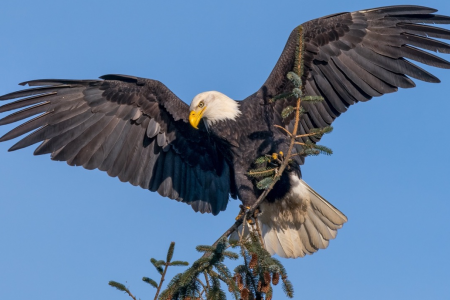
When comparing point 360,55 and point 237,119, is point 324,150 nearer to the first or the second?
point 237,119

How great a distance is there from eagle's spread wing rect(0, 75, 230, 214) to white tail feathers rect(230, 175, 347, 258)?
58 cm

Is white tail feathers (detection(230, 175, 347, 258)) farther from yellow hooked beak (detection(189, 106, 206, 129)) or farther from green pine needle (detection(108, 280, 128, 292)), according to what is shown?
green pine needle (detection(108, 280, 128, 292))

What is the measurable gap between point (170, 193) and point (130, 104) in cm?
101

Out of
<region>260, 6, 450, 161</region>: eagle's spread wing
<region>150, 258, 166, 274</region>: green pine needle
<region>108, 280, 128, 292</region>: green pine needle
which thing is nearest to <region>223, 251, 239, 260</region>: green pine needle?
<region>150, 258, 166, 274</region>: green pine needle

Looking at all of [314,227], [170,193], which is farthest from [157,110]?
[314,227]

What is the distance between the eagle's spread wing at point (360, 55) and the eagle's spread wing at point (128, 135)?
101cm

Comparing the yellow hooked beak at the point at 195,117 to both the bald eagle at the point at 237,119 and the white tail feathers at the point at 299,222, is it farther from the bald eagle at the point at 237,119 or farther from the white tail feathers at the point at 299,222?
the white tail feathers at the point at 299,222

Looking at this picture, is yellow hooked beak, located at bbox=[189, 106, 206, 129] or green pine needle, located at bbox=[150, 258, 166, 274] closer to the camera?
green pine needle, located at bbox=[150, 258, 166, 274]

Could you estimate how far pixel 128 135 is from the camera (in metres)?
6.32

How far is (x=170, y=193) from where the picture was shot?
6.49 metres

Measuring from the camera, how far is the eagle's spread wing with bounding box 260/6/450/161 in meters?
5.61

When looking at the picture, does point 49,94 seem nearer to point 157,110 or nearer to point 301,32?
point 157,110

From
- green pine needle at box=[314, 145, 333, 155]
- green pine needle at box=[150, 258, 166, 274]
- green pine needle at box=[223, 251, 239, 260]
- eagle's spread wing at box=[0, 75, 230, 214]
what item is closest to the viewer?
green pine needle at box=[223, 251, 239, 260]

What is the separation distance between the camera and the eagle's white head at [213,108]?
5.77 m
